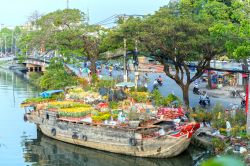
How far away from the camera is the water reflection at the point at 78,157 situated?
2191cm

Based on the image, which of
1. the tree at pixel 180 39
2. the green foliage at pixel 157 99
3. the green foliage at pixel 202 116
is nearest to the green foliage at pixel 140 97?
the green foliage at pixel 157 99

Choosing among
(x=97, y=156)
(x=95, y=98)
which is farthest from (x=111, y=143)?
(x=95, y=98)

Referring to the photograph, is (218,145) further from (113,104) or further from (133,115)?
(113,104)

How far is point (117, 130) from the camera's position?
22.6m

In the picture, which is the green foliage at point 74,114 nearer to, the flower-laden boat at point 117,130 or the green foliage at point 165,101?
the flower-laden boat at point 117,130

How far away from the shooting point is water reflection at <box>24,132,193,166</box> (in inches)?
862

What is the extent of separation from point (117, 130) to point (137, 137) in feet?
4.20

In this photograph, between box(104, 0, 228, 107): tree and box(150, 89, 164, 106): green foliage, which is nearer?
box(104, 0, 228, 107): tree

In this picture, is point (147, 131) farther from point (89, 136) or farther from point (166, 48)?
point (166, 48)

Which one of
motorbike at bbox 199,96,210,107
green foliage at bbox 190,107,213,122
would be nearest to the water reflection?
green foliage at bbox 190,107,213,122

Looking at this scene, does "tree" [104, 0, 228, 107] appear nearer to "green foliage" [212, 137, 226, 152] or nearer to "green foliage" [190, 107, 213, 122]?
"green foliage" [190, 107, 213, 122]

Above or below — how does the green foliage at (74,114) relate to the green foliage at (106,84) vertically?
below

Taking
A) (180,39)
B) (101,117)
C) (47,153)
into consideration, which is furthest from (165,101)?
(47,153)

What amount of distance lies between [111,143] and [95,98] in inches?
257
